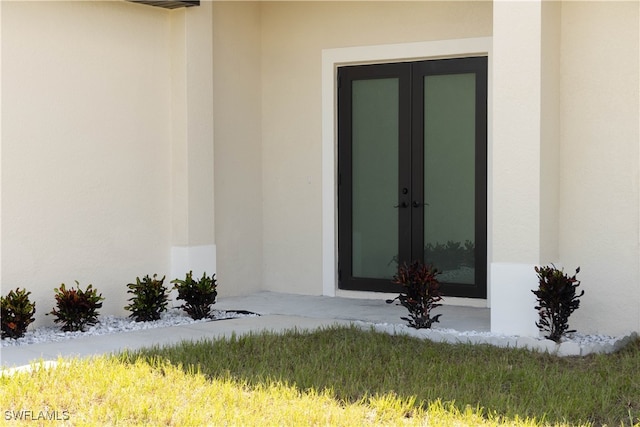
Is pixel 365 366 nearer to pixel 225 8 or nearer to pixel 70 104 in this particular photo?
pixel 70 104

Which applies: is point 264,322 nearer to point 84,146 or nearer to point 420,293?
point 420,293

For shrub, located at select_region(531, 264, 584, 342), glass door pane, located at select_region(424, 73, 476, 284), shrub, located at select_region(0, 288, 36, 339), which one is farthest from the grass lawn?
glass door pane, located at select_region(424, 73, 476, 284)

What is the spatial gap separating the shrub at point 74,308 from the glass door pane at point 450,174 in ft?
12.5

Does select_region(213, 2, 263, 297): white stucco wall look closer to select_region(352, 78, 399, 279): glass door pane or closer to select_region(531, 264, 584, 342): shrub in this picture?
select_region(352, 78, 399, 279): glass door pane

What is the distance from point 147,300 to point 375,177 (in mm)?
3101

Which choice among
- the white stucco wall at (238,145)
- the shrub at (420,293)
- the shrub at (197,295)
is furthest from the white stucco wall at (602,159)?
the white stucco wall at (238,145)

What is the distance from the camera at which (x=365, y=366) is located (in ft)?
20.8

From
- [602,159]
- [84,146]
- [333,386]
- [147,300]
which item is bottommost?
[333,386]

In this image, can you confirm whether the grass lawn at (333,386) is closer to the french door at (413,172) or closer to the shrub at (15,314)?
the shrub at (15,314)

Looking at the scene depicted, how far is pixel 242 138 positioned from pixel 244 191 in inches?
25.3

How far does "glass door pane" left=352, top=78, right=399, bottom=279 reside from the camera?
32.8 ft

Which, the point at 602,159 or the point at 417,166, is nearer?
the point at 602,159

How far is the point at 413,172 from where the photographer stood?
9836 mm

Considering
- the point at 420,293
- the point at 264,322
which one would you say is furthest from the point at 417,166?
the point at 264,322
